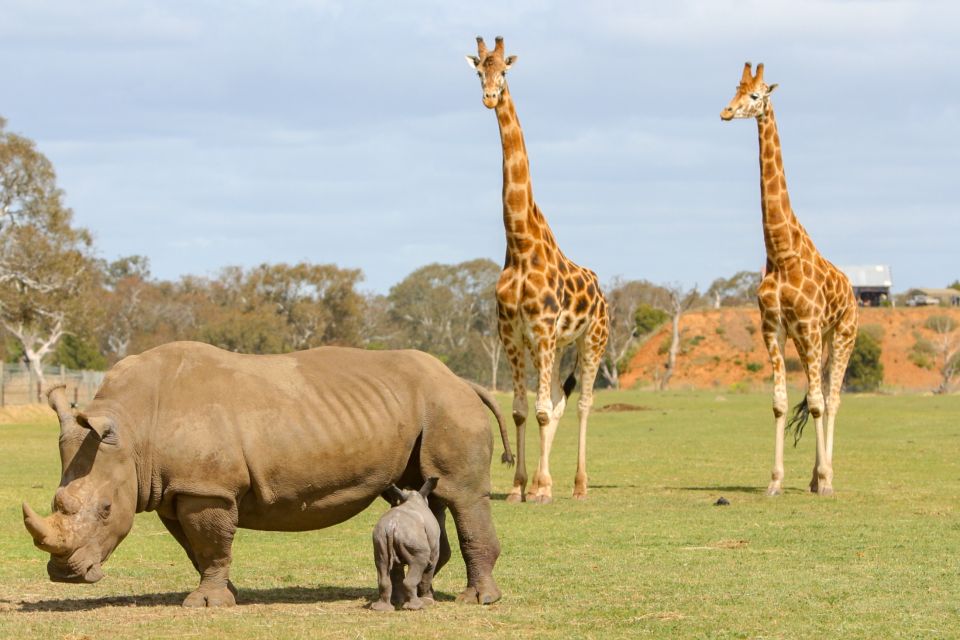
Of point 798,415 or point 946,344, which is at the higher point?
point 946,344

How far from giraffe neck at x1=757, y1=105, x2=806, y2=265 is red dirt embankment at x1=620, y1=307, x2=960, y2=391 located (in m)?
75.3

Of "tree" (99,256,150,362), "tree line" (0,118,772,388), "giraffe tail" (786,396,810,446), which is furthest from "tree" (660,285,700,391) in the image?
"giraffe tail" (786,396,810,446)

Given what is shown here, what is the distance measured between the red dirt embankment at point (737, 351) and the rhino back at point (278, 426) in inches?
3373

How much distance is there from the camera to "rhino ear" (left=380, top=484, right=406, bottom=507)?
9203 mm

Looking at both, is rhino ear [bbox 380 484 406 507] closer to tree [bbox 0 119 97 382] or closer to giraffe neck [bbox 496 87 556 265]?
giraffe neck [bbox 496 87 556 265]

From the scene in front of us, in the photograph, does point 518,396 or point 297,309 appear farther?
point 297,309

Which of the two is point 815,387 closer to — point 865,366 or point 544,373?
point 544,373

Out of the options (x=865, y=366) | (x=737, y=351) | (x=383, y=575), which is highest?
(x=737, y=351)

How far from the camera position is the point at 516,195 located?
716 inches

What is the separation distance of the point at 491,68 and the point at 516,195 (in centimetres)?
161

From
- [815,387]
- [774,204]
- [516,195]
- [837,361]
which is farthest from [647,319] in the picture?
[516,195]

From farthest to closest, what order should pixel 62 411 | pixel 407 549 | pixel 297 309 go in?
pixel 297 309 < pixel 407 549 < pixel 62 411

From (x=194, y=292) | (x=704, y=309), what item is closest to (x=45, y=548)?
(x=194, y=292)

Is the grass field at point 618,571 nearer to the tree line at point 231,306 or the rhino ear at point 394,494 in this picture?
the rhino ear at point 394,494
